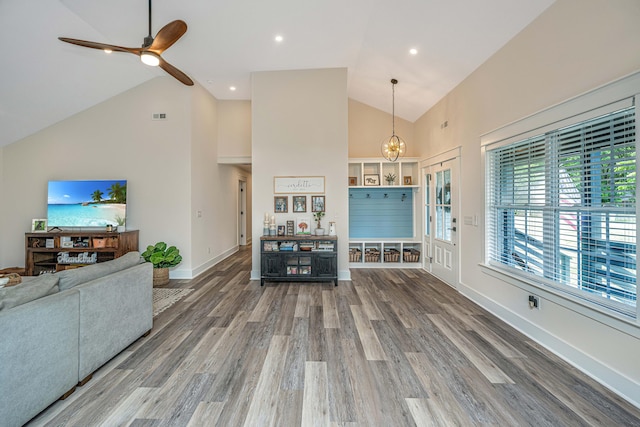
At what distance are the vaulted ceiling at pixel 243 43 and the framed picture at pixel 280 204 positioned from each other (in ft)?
7.64

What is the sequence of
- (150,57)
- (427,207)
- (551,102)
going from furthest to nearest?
(427,207)
(150,57)
(551,102)

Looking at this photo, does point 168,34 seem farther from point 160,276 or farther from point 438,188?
point 438,188

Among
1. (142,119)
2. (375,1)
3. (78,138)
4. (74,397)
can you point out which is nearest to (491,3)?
(375,1)

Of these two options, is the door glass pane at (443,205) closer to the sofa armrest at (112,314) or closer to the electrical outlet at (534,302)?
the electrical outlet at (534,302)

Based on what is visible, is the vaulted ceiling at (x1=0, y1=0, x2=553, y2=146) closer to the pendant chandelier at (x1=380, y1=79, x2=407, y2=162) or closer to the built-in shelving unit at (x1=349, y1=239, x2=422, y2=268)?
the pendant chandelier at (x1=380, y1=79, x2=407, y2=162)

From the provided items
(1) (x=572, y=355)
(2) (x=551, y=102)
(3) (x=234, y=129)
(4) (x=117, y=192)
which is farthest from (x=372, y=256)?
(4) (x=117, y=192)

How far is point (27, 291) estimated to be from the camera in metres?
1.60

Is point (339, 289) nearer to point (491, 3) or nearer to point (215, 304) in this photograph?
point (215, 304)

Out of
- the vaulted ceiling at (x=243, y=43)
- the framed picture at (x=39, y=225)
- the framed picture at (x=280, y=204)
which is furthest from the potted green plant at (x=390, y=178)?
the framed picture at (x=39, y=225)

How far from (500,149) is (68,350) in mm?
4504

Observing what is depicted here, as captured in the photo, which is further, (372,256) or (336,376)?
(372,256)

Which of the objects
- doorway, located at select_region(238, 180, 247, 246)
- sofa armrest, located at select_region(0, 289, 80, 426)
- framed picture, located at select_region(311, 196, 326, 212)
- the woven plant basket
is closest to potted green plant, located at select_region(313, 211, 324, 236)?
framed picture, located at select_region(311, 196, 326, 212)

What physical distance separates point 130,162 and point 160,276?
85.9 inches

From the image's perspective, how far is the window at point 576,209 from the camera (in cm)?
184
